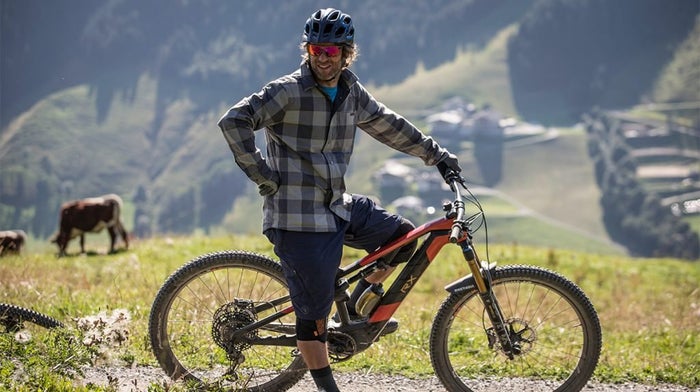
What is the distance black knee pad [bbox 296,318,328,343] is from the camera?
5809mm

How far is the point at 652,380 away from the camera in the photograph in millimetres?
7266

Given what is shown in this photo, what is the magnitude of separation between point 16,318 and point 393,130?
3.76m

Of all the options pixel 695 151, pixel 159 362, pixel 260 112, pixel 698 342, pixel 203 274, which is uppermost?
pixel 695 151

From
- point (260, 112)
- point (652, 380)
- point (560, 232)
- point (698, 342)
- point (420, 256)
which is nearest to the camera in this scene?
point (260, 112)

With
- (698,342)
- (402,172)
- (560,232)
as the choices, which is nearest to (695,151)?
(560,232)

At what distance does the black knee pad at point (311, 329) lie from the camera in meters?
5.81

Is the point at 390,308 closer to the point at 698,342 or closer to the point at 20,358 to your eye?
the point at 20,358

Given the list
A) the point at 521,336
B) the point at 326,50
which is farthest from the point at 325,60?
the point at 521,336

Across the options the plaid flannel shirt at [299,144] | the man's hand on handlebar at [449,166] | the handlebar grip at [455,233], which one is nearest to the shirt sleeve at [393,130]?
the man's hand on handlebar at [449,166]

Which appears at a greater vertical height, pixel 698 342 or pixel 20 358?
pixel 20 358

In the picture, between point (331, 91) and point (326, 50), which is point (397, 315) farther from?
point (326, 50)

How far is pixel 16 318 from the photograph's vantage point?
7.10 metres

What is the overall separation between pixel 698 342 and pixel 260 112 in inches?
277

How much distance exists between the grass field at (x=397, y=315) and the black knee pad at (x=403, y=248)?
1.51 metres
